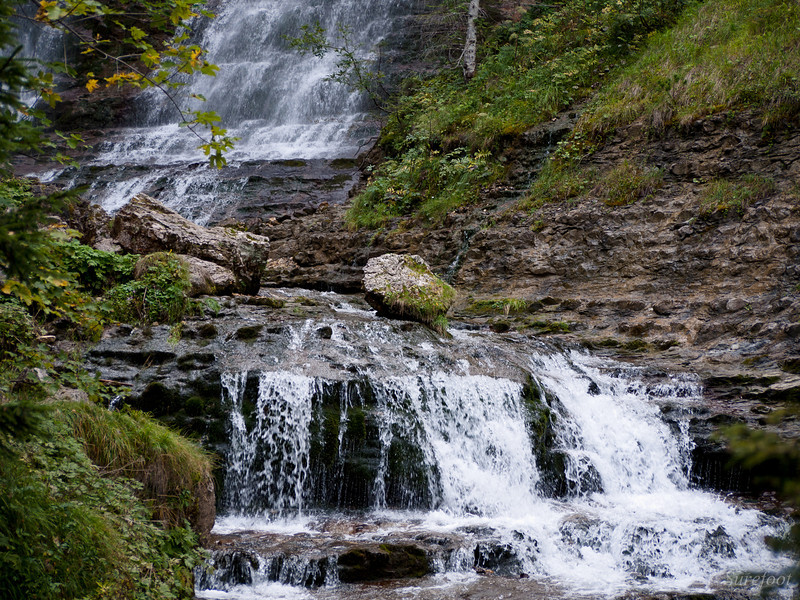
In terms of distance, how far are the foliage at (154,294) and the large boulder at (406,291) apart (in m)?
2.96

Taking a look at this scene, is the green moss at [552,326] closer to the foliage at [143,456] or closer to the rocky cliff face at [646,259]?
A: the rocky cliff face at [646,259]

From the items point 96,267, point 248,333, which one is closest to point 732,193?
point 248,333

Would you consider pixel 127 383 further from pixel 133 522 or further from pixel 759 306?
pixel 759 306

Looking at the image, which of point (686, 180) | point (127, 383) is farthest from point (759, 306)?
point (127, 383)

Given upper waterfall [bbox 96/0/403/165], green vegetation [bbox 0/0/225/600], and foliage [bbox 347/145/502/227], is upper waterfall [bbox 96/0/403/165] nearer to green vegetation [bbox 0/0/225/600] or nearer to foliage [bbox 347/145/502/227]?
foliage [bbox 347/145/502/227]

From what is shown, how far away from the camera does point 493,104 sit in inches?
660

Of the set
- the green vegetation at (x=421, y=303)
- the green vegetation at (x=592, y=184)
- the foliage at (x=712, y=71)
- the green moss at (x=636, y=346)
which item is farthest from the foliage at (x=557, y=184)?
the green vegetation at (x=421, y=303)

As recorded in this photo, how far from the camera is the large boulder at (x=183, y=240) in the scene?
10.3m

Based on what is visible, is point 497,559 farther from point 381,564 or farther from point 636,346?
point 636,346

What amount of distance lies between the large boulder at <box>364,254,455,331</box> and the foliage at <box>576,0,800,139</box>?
255 inches

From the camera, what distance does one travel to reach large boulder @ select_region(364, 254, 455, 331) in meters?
9.96

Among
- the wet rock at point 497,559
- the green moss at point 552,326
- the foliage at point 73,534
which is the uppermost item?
the green moss at point 552,326

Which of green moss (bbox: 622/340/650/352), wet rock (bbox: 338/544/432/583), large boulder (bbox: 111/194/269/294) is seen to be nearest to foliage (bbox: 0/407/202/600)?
wet rock (bbox: 338/544/432/583)

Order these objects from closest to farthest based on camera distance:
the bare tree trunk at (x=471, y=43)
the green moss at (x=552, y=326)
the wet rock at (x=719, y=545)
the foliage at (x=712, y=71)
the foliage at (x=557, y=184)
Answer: the wet rock at (x=719, y=545) → the green moss at (x=552, y=326) → the foliage at (x=712, y=71) → the foliage at (x=557, y=184) → the bare tree trunk at (x=471, y=43)
